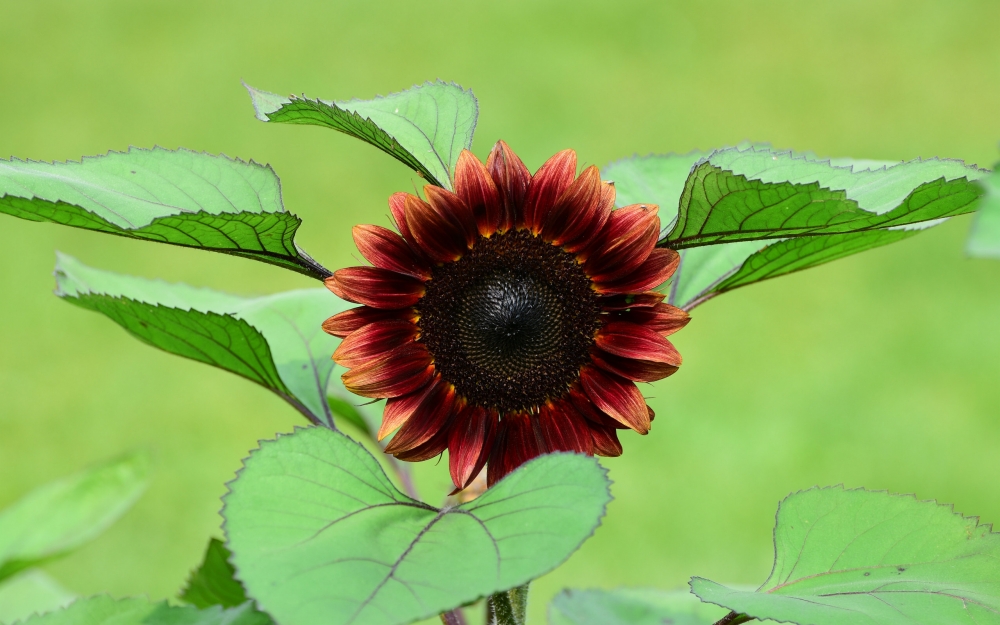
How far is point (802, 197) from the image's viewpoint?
1.29ft

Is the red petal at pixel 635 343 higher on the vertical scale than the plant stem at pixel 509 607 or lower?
higher

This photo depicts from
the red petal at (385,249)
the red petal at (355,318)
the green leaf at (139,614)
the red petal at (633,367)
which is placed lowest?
the green leaf at (139,614)

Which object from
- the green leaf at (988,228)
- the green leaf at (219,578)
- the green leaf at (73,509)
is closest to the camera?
the green leaf at (988,228)

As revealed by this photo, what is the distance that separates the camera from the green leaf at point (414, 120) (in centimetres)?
45

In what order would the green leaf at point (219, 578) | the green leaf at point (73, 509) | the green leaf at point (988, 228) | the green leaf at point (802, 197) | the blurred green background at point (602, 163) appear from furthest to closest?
the blurred green background at point (602, 163) < the green leaf at point (73, 509) < the green leaf at point (219, 578) < the green leaf at point (802, 197) < the green leaf at point (988, 228)

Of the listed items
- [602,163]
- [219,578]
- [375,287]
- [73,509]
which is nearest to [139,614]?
[219,578]

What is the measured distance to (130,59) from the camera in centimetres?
313

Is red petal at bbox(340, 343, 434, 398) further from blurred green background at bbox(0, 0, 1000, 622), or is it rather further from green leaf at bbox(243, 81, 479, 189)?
blurred green background at bbox(0, 0, 1000, 622)

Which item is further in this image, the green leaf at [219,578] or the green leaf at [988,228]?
the green leaf at [219,578]

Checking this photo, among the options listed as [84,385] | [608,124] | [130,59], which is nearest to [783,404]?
[608,124]

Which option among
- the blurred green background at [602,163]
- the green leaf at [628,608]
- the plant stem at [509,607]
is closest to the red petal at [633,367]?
the plant stem at [509,607]

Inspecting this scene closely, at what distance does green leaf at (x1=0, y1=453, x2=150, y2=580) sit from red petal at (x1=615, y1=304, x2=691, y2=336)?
0.43 m

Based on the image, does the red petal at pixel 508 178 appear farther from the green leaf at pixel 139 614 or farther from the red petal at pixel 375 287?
the green leaf at pixel 139 614

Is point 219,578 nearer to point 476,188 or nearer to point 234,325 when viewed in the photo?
point 234,325
